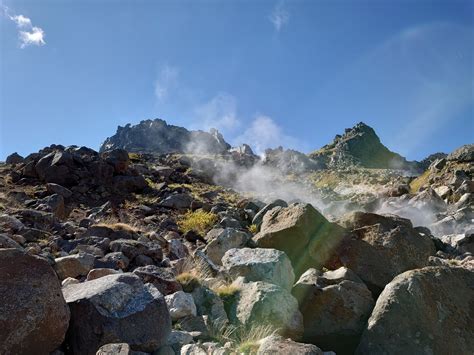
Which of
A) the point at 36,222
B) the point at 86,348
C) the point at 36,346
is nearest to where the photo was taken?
the point at 36,346

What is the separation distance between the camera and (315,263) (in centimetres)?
986

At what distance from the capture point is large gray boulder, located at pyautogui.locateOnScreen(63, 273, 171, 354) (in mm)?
5035

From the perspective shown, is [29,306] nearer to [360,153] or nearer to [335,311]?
[335,311]

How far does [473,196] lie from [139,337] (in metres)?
26.6

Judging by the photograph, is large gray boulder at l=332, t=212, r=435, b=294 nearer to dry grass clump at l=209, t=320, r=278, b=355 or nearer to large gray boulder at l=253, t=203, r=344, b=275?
large gray boulder at l=253, t=203, r=344, b=275

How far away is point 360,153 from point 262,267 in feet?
359

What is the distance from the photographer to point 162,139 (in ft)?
487

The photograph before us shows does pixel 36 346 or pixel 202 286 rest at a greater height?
pixel 202 286

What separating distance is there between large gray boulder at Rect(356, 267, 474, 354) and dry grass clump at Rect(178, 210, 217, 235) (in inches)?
444

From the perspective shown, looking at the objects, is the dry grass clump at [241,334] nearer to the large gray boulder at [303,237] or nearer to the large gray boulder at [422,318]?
the large gray boulder at [422,318]

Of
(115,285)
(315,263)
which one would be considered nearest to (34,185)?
(315,263)

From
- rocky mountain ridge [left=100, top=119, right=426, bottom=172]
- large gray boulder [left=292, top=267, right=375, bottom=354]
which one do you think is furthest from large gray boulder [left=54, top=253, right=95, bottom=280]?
rocky mountain ridge [left=100, top=119, right=426, bottom=172]

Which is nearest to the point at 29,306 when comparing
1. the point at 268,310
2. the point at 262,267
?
the point at 268,310

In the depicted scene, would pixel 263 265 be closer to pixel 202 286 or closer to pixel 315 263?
pixel 202 286
